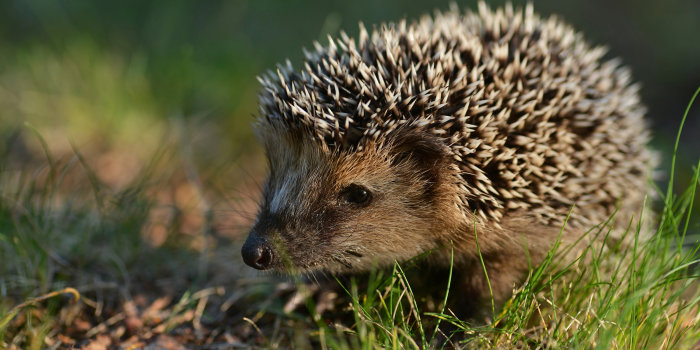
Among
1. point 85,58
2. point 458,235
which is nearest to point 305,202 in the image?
point 458,235

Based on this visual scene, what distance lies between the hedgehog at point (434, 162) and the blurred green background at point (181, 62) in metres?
1.65

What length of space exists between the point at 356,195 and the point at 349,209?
2.7 inches

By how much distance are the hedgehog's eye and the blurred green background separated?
5.90 ft

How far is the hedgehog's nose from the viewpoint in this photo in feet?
7.81

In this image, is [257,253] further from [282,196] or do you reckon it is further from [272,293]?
[272,293]

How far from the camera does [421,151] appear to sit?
2459 millimetres

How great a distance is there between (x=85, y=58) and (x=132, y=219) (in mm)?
2063

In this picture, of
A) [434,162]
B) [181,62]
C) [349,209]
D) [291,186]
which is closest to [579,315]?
[434,162]

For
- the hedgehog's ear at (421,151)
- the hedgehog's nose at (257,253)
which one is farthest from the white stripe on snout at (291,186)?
the hedgehog's ear at (421,151)

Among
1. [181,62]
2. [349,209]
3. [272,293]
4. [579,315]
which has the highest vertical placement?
[181,62]

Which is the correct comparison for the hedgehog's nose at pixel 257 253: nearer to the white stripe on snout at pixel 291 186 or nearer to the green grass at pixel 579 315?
the white stripe on snout at pixel 291 186

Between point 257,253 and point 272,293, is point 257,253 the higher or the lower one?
the higher one

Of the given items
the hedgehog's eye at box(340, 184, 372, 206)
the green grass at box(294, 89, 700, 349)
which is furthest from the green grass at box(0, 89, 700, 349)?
the hedgehog's eye at box(340, 184, 372, 206)

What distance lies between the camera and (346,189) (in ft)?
8.29
